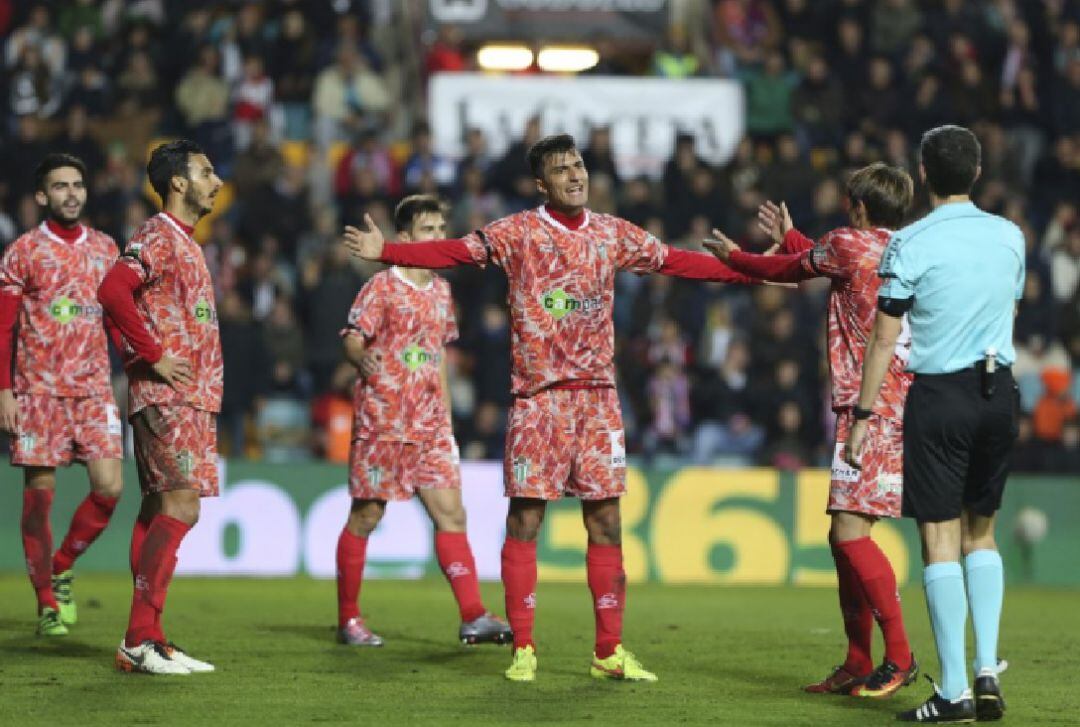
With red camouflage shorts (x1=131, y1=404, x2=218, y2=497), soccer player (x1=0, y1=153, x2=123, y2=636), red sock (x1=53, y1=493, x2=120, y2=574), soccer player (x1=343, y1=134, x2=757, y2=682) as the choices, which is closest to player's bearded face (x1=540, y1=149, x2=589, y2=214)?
soccer player (x1=343, y1=134, x2=757, y2=682)

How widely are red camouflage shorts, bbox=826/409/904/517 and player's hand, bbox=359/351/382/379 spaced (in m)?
3.36

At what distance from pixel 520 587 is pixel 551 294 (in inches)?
57.6

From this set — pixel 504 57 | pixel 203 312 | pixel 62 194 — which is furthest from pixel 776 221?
pixel 504 57

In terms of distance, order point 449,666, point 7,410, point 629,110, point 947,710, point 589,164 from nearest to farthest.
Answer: point 947,710 < point 449,666 < point 7,410 < point 589,164 < point 629,110

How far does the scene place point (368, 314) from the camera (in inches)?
440

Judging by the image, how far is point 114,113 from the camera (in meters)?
21.1

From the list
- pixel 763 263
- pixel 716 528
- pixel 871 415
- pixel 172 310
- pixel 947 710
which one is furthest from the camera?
pixel 716 528

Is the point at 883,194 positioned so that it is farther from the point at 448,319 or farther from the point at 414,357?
the point at 414,357

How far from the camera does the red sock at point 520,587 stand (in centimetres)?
930

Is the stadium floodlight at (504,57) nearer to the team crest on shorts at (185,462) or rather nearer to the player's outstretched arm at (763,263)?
the player's outstretched arm at (763,263)

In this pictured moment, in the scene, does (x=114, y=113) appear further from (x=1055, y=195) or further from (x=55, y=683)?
(x=55, y=683)

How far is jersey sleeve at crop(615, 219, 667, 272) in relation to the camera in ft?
31.0

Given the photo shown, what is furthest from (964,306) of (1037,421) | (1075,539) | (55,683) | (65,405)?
(1037,421)

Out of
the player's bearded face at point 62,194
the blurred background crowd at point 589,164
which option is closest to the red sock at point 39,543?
the player's bearded face at point 62,194
